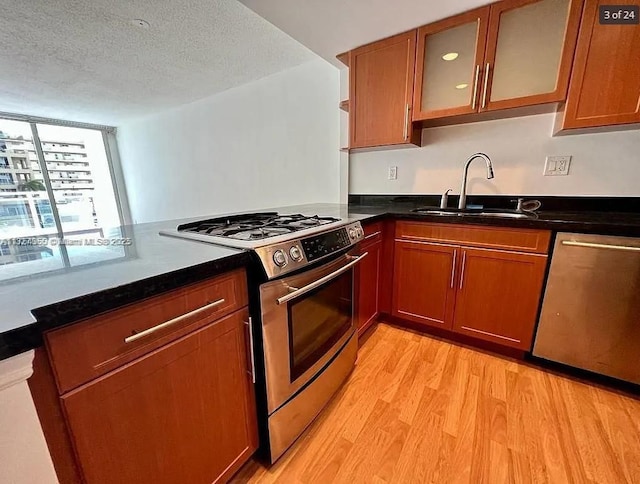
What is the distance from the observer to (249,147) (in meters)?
3.01

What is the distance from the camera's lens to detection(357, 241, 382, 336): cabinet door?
1.63 m

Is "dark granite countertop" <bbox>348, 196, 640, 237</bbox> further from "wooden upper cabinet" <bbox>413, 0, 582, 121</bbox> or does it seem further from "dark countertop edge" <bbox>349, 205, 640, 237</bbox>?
"wooden upper cabinet" <bbox>413, 0, 582, 121</bbox>

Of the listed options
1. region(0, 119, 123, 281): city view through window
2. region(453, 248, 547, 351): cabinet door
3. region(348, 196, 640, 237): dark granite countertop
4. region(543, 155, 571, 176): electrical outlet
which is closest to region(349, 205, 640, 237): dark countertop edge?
region(348, 196, 640, 237): dark granite countertop

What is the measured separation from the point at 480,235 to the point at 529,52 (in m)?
1.03

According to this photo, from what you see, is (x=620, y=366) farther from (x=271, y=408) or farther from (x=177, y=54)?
(x=177, y=54)

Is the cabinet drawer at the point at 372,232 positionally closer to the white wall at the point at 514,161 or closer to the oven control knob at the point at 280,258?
the white wall at the point at 514,161

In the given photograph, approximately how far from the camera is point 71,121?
437cm

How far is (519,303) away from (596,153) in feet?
3.33

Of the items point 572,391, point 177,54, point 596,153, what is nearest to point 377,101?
point 596,153

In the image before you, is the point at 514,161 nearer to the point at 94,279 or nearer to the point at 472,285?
the point at 472,285

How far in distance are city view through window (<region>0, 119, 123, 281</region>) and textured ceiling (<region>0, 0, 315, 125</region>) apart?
781 millimetres

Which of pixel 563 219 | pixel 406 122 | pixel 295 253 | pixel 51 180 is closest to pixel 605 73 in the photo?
pixel 563 219

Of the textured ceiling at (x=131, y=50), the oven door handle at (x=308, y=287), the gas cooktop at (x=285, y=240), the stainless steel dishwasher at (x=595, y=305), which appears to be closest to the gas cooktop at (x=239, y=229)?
the gas cooktop at (x=285, y=240)

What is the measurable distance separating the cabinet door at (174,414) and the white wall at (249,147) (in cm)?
191
